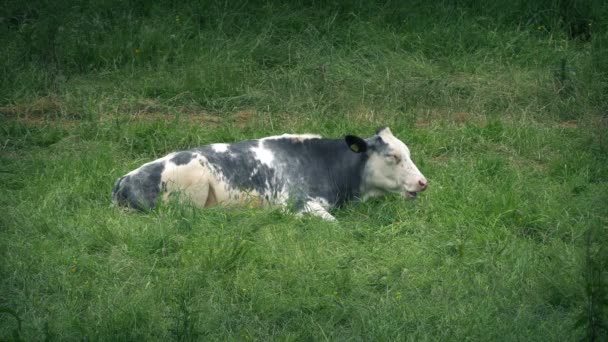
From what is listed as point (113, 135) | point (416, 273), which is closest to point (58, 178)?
point (113, 135)

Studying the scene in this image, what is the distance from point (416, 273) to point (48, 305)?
260 cm

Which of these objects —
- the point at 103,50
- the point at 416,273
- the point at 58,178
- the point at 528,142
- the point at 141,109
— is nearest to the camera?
the point at 416,273

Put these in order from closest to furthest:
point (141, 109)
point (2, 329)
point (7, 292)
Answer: point (2, 329), point (7, 292), point (141, 109)

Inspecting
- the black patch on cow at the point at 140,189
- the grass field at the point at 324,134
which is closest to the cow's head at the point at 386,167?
the grass field at the point at 324,134

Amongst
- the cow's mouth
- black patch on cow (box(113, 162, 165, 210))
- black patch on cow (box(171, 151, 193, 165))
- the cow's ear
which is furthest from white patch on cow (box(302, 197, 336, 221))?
black patch on cow (box(113, 162, 165, 210))

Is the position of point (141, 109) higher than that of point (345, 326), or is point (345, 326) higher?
point (345, 326)

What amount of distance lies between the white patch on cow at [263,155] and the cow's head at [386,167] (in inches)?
27.5

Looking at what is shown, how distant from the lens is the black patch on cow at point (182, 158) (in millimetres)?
8594

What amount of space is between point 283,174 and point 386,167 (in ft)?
3.04

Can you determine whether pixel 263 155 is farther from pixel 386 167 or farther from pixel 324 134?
pixel 324 134

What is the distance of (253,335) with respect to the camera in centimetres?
636

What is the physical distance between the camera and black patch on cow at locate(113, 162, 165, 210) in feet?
27.3

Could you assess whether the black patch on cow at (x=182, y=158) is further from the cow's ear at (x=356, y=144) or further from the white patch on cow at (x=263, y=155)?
the cow's ear at (x=356, y=144)

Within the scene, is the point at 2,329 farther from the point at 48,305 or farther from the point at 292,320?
the point at 292,320
